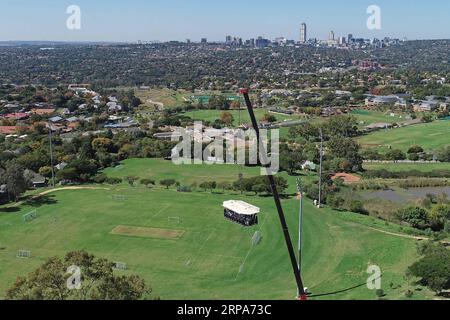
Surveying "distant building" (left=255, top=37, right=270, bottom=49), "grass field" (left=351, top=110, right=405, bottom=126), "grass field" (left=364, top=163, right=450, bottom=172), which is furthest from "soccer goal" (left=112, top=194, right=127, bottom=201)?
"distant building" (left=255, top=37, right=270, bottom=49)

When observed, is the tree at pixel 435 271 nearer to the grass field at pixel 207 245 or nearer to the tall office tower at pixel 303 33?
the grass field at pixel 207 245

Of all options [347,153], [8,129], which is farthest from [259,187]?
[8,129]

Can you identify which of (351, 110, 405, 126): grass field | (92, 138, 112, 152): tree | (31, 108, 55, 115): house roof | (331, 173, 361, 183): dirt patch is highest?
(31, 108, 55, 115): house roof

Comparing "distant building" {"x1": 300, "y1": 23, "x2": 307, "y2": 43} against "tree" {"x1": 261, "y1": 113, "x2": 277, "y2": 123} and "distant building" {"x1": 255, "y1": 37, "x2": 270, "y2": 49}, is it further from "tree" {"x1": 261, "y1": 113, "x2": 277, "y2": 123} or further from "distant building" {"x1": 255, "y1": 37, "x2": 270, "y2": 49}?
A: "tree" {"x1": 261, "y1": 113, "x2": 277, "y2": 123}

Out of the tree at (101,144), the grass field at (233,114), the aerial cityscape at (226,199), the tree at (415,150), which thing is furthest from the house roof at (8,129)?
the tree at (415,150)

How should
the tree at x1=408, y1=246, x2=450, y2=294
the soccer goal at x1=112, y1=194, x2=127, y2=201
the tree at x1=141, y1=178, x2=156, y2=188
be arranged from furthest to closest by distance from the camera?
the tree at x1=141, y1=178, x2=156, y2=188, the soccer goal at x1=112, y1=194, x2=127, y2=201, the tree at x1=408, y1=246, x2=450, y2=294

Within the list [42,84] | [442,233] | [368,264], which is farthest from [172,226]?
[42,84]

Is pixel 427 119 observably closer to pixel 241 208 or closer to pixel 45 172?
pixel 241 208
